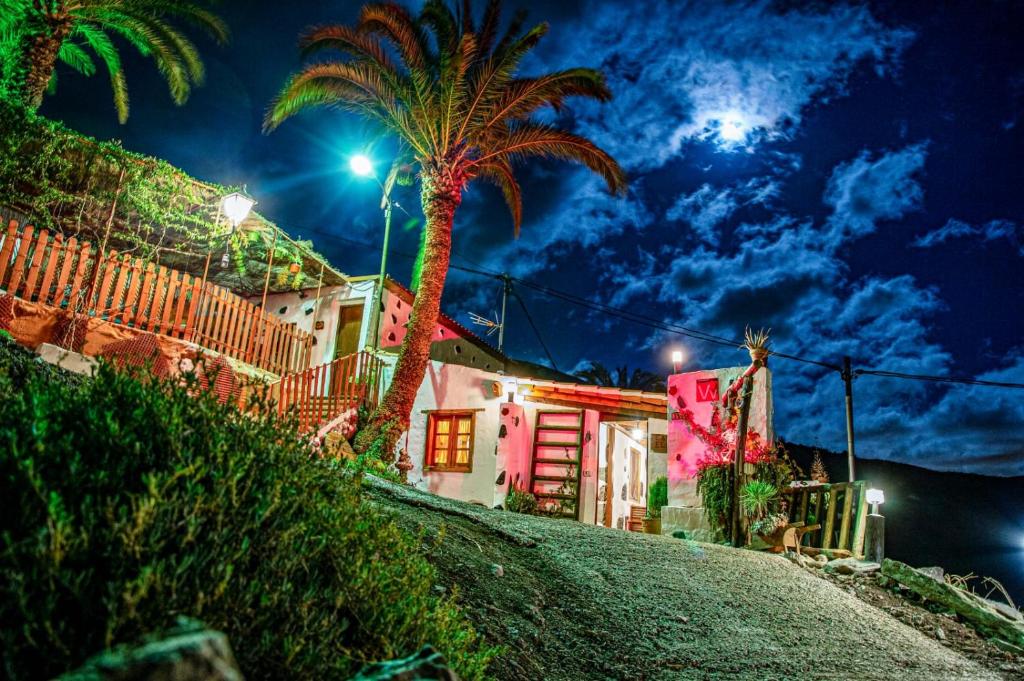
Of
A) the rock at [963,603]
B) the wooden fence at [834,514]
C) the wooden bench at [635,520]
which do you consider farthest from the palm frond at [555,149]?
the wooden bench at [635,520]

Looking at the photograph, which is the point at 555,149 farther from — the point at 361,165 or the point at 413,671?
the point at 413,671

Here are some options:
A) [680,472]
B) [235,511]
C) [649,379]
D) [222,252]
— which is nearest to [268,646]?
[235,511]

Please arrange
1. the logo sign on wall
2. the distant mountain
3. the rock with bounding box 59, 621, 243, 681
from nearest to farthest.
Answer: the rock with bounding box 59, 621, 243, 681, the logo sign on wall, the distant mountain

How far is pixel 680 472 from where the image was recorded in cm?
1095

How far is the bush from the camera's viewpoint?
1.64 m

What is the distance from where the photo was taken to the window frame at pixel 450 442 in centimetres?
1413

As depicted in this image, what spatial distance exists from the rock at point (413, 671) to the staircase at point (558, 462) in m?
13.0

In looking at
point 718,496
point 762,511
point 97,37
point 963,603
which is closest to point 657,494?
point 718,496

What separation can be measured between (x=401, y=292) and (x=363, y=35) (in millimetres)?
7322

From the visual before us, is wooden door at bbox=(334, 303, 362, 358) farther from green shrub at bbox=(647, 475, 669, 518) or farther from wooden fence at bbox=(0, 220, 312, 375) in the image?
green shrub at bbox=(647, 475, 669, 518)

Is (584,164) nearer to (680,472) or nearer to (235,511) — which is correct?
(680,472)

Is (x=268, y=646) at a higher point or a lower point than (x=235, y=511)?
lower

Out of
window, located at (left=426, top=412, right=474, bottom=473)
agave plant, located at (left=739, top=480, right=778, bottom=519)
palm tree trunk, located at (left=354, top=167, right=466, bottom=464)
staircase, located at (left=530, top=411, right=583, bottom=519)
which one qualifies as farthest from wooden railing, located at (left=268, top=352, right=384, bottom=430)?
agave plant, located at (left=739, top=480, right=778, bottom=519)

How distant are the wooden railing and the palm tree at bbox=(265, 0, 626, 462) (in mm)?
1236
